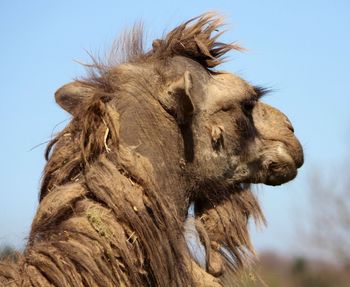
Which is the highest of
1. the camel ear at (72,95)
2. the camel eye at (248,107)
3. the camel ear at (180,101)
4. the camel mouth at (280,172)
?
the camel ear at (72,95)

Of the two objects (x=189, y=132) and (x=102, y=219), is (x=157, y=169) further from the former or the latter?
(x=102, y=219)

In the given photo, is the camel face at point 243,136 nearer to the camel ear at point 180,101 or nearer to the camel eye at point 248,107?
the camel eye at point 248,107

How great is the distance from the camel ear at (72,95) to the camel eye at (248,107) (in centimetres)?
96

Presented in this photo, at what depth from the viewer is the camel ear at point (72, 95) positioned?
5.38 metres

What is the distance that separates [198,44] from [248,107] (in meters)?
0.50

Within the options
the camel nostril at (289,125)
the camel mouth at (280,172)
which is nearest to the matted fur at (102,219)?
the camel mouth at (280,172)

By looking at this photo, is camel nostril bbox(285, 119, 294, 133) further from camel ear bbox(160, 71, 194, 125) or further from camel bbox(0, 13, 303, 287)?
camel ear bbox(160, 71, 194, 125)

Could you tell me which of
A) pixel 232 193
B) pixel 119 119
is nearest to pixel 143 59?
pixel 119 119

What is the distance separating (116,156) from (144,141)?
0.26 meters

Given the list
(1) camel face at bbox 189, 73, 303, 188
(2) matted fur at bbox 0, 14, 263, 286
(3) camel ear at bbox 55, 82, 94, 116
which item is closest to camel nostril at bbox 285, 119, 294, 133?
(1) camel face at bbox 189, 73, 303, 188

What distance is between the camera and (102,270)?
14.4 feet

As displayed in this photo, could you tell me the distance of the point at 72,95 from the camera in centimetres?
545

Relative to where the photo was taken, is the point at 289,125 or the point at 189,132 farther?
the point at 289,125

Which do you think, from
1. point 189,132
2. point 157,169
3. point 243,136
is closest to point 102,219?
point 157,169
